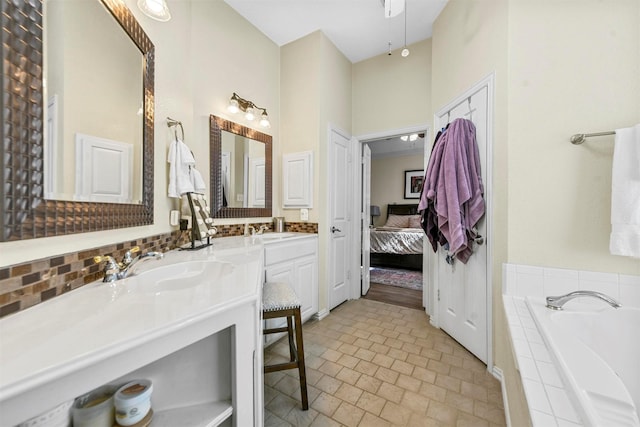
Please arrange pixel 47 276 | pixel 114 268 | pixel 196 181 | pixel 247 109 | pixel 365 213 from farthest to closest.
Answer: pixel 365 213, pixel 247 109, pixel 196 181, pixel 114 268, pixel 47 276

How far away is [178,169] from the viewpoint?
152cm

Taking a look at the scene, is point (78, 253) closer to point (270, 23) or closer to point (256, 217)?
point (256, 217)

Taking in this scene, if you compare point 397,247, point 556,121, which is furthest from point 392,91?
point 397,247

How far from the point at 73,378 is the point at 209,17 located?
2.52 meters

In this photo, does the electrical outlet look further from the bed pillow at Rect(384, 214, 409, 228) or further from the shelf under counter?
the bed pillow at Rect(384, 214, 409, 228)

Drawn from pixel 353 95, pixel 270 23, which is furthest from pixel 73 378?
pixel 353 95

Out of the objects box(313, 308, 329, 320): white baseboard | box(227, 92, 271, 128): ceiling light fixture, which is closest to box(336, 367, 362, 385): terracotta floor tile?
box(313, 308, 329, 320): white baseboard

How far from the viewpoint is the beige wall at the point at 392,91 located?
2637 millimetres

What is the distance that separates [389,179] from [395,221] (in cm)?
120

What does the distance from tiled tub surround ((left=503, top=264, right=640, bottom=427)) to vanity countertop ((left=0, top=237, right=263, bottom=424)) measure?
862 mm

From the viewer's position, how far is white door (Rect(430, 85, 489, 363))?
1747mm

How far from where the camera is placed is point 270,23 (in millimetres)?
2422

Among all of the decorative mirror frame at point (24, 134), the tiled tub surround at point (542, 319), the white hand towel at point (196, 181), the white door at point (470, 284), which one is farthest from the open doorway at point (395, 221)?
the decorative mirror frame at point (24, 134)

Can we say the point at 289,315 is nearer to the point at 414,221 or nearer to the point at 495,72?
the point at 495,72
